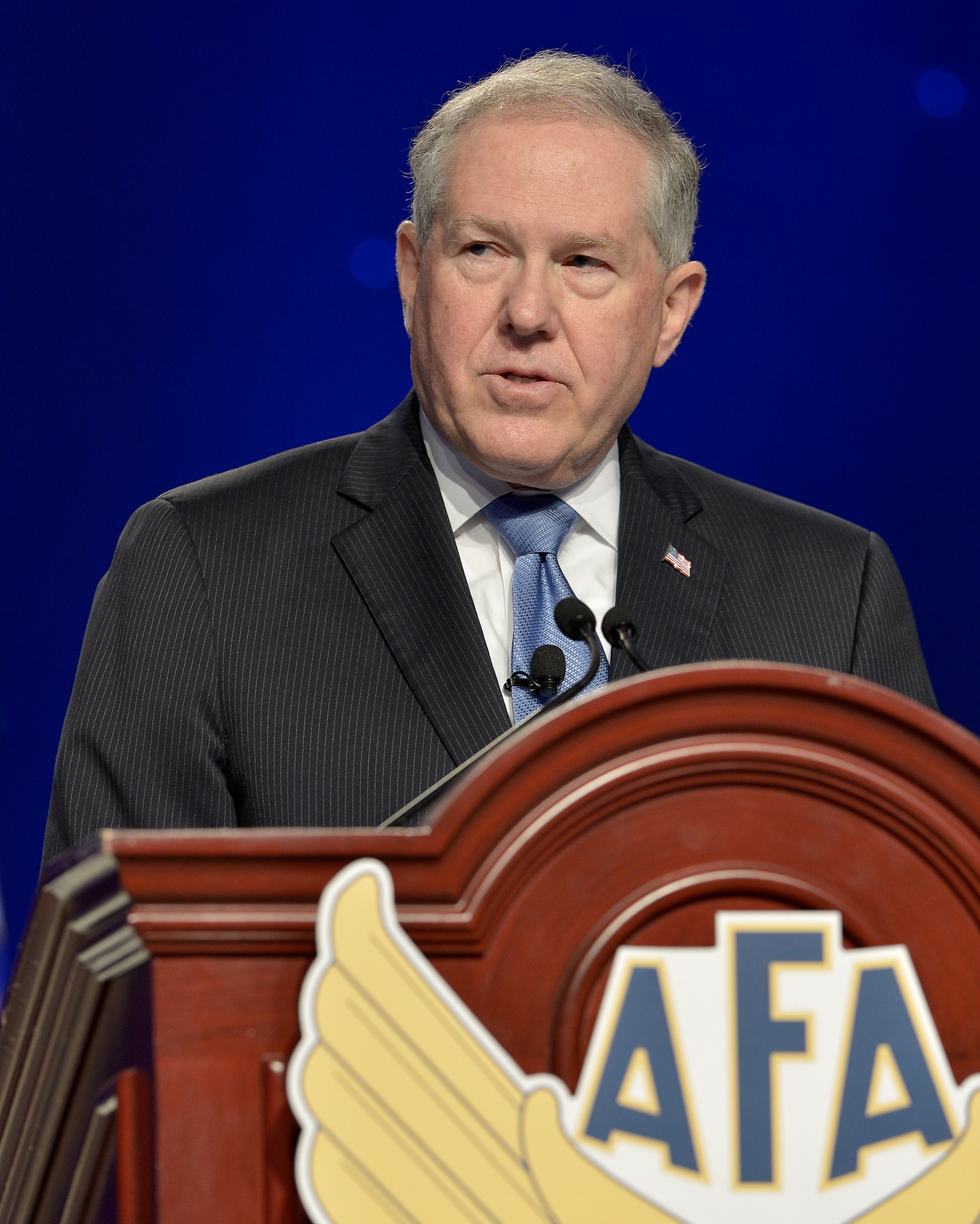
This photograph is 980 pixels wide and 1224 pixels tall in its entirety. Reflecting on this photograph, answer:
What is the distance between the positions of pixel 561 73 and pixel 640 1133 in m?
1.22

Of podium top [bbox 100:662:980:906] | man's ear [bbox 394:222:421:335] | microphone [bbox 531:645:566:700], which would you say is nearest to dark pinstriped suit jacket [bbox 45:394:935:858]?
man's ear [bbox 394:222:421:335]

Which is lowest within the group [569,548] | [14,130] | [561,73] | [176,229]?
[569,548]

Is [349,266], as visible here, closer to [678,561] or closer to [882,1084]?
[678,561]

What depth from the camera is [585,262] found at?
1.58 meters

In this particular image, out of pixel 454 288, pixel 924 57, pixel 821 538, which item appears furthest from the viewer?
pixel 924 57

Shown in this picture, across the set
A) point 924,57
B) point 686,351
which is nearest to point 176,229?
point 686,351

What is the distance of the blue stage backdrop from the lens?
2.50m

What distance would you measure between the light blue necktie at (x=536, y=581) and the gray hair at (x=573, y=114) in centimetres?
31

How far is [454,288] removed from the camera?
5.10 feet

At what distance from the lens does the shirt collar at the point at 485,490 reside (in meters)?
1.62

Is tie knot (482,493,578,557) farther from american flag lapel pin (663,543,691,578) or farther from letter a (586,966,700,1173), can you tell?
letter a (586,966,700,1173)

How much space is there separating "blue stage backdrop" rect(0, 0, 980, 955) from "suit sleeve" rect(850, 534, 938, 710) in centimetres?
83

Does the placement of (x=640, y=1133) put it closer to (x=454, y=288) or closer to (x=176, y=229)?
(x=454, y=288)

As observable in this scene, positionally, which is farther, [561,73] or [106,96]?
[106,96]
